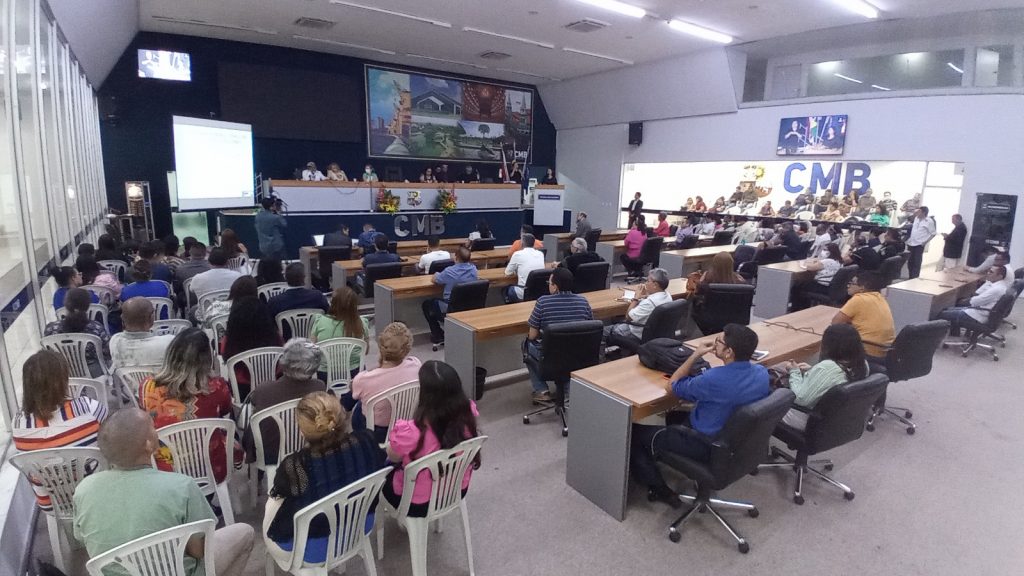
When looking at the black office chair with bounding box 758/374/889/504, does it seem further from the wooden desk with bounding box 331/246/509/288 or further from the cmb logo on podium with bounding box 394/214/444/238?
the cmb logo on podium with bounding box 394/214/444/238

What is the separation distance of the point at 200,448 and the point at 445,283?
3.35 meters

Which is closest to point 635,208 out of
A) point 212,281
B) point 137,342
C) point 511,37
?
point 511,37

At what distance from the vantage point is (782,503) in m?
3.18

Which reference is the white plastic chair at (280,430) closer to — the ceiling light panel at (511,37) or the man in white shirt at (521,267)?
the man in white shirt at (521,267)

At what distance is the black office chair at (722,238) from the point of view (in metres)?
10.3

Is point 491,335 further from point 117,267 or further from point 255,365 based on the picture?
point 117,267

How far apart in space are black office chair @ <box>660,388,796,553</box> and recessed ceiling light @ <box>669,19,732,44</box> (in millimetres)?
8927

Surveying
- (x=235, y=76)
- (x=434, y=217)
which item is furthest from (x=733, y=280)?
(x=235, y=76)

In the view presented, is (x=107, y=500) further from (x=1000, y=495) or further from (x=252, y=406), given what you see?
(x=1000, y=495)

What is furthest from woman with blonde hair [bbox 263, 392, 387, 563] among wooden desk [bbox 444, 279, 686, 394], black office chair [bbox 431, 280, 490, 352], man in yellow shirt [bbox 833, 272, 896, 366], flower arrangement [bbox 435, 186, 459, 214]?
flower arrangement [bbox 435, 186, 459, 214]

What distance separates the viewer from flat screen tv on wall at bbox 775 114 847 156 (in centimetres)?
1070

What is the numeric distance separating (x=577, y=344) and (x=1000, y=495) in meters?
2.72

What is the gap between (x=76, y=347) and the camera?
3.53 meters

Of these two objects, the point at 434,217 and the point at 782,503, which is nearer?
the point at 782,503
